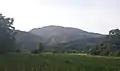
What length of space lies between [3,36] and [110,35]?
5192 cm

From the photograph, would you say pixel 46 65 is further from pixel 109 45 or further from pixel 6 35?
pixel 109 45

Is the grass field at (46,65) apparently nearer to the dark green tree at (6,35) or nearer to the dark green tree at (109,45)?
the dark green tree at (6,35)

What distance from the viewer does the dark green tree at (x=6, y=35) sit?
38.6 m

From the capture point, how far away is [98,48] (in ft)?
239

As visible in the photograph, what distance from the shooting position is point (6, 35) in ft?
132

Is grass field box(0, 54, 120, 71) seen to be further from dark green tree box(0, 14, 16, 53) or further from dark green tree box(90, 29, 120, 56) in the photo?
dark green tree box(90, 29, 120, 56)

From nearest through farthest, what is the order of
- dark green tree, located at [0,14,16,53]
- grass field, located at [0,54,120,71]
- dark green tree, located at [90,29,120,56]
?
grass field, located at [0,54,120,71] < dark green tree, located at [0,14,16,53] < dark green tree, located at [90,29,120,56]

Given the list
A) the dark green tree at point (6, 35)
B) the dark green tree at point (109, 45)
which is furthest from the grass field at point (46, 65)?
the dark green tree at point (109, 45)

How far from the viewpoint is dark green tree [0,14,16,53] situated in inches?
1518

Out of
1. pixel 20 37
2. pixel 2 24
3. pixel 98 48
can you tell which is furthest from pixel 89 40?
pixel 2 24

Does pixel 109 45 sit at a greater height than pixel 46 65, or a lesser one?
greater

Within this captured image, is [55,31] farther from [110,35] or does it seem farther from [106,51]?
[106,51]

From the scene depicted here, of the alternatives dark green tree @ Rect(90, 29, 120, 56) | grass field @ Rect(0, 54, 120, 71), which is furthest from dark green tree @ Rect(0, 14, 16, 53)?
dark green tree @ Rect(90, 29, 120, 56)

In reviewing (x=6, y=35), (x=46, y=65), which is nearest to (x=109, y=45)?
(x=6, y=35)
